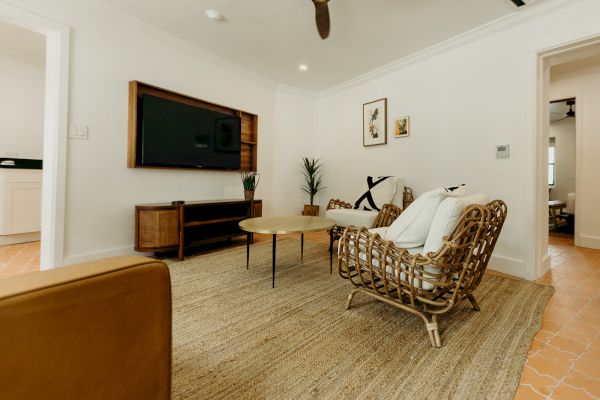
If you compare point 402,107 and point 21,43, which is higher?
point 21,43

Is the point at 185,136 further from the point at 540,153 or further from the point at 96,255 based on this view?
the point at 540,153

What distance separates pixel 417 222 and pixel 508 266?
70.9 inches

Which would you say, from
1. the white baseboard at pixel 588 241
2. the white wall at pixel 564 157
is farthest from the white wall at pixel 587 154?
the white wall at pixel 564 157

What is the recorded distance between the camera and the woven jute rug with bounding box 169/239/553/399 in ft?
3.71

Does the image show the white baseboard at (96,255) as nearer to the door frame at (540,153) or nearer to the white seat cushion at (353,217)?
the white seat cushion at (353,217)

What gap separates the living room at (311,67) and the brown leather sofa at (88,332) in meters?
1.34

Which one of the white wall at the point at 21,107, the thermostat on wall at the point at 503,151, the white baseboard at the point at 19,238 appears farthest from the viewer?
the white wall at the point at 21,107

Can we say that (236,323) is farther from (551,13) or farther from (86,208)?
(551,13)

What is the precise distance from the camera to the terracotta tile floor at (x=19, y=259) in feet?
8.34

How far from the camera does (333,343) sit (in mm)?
1438

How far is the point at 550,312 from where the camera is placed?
183 centimetres

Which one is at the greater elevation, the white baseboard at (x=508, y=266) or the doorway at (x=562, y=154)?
the doorway at (x=562, y=154)

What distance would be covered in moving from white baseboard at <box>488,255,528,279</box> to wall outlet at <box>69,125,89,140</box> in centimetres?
422

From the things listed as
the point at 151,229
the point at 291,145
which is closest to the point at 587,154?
the point at 291,145
